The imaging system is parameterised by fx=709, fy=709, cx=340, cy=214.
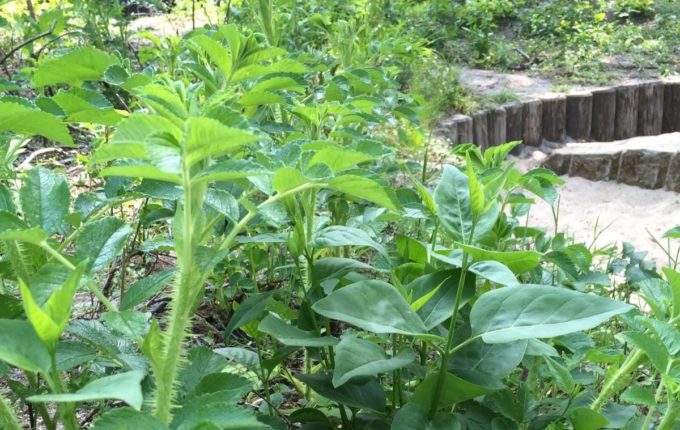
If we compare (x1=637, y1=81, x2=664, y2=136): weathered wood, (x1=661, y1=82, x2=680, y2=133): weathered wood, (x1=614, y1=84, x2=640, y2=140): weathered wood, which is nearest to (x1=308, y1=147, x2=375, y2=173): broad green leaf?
(x1=614, y1=84, x2=640, y2=140): weathered wood

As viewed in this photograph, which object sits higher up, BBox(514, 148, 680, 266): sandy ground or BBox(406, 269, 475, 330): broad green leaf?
BBox(406, 269, 475, 330): broad green leaf

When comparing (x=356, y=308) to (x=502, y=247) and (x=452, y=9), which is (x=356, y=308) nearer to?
(x=502, y=247)

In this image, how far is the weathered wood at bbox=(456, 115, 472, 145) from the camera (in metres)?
5.81

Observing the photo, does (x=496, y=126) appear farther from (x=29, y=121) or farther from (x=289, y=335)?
(x=29, y=121)

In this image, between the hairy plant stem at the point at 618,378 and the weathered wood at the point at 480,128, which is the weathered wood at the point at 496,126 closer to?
the weathered wood at the point at 480,128

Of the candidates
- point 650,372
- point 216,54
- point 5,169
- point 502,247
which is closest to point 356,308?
point 216,54

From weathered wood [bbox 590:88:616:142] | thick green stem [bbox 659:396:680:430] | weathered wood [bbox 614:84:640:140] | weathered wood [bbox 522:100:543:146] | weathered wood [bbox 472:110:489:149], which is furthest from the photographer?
weathered wood [bbox 614:84:640:140]

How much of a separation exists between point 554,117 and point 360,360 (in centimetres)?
664

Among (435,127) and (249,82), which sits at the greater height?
(249,82)

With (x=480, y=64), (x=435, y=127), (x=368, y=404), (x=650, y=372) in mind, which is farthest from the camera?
(x=480, y=64)

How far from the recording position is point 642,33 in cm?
885

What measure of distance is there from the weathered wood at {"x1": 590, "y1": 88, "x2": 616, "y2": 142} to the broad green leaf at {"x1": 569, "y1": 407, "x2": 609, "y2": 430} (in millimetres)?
6835

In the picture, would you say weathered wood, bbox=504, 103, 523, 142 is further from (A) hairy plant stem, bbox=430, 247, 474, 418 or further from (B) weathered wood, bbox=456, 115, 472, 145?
(A) hairy plant stem, bbox=430, 247, 474, 418

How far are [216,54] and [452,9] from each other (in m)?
8.25
